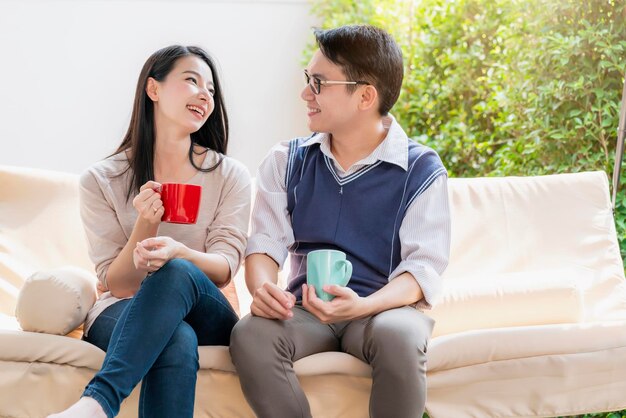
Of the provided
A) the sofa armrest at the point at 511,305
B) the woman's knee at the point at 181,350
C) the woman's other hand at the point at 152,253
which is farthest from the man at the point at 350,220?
the sofa armrest at the point at 511,305

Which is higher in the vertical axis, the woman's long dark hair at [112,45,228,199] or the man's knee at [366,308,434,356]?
the woman's long dark hair at [112,45,228,199]

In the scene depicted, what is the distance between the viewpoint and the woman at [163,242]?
1771 mm

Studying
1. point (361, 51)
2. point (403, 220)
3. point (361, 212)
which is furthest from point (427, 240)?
point (361, 51)

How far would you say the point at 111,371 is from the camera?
1.74 meters

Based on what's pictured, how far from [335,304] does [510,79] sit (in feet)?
7.41

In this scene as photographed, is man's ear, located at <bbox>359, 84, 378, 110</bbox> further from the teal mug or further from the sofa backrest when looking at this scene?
the sofa backrest

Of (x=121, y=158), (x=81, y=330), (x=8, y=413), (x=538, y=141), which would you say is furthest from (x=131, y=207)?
(x=538, y=141)

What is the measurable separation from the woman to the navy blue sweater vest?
0.17m

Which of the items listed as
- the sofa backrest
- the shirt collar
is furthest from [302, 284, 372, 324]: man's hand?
the sofa backrest

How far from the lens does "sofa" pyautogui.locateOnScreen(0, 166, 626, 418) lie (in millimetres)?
1999

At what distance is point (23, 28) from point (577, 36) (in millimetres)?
2505

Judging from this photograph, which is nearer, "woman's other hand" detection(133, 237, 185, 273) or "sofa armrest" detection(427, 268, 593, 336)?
"woman's other hand" detection(133, 237, 185, 273)

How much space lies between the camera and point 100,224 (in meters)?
2.19

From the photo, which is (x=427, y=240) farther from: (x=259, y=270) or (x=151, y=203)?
(x=151, y=203)
